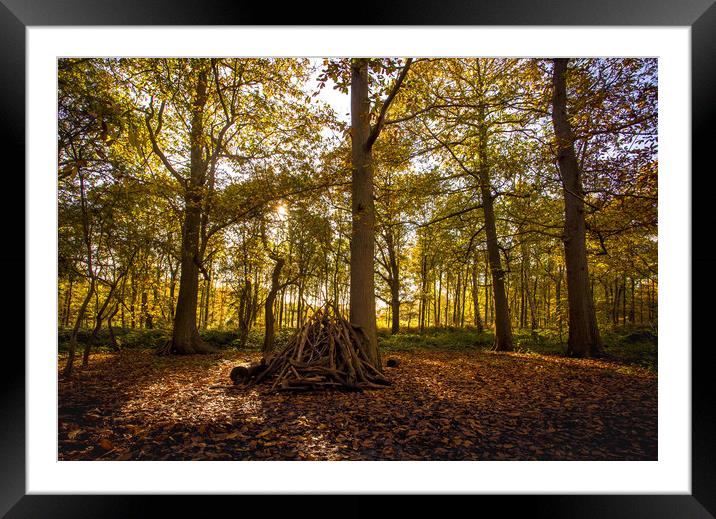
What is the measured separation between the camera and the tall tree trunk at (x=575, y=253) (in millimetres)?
6145

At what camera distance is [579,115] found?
4.59m

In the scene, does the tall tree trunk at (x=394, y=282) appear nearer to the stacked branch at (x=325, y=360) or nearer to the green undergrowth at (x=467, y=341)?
the green undergrowth at (x=467, y=341)

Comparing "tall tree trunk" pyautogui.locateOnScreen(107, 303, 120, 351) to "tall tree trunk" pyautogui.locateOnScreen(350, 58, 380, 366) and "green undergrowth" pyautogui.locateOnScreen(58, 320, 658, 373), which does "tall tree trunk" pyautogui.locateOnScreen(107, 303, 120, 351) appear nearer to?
"green undergrowth" pyautogui.locateOnScreen(58, 320, 658, 373)

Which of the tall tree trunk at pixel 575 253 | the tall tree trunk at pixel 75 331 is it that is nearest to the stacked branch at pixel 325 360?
the tall tree trunk at pixel 75 331

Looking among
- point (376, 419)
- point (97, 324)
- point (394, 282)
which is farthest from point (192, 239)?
point (394, 282)

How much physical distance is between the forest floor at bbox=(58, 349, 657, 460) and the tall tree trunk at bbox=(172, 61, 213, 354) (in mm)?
2947

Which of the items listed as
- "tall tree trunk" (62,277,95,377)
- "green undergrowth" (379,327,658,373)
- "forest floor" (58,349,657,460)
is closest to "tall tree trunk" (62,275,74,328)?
"tall tree trunk" (62,277,95,377)

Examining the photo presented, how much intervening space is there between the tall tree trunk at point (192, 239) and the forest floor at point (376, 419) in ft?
9.67

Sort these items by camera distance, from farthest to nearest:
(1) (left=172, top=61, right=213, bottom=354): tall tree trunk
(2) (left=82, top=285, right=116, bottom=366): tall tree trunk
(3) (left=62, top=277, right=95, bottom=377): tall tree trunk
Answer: (1) (left=172, top=61, right=213, bottom=354): tall tree trunk < (2) (left=82, top=285, right=116, bottom=366): tall tree trunk < (3) (left=62, top=277, right=95, bottom=377): tall tree trunk

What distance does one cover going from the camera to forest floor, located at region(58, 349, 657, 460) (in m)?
2.48

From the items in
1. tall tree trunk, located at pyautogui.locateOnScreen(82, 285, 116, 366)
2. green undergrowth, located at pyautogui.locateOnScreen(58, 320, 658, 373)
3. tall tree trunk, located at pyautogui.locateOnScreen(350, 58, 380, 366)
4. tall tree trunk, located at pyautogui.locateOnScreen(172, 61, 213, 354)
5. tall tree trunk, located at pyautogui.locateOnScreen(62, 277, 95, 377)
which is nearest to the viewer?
tall tree trunk, located at pyautogui.locateOnScreen(62, 277, 95, 377)

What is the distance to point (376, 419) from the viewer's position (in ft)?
9.99
